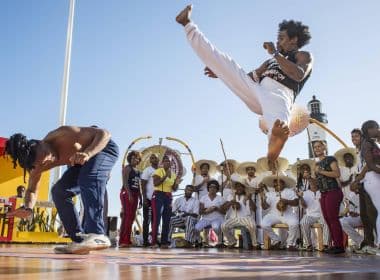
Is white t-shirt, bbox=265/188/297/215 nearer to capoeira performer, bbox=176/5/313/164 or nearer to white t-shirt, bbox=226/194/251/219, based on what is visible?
white t-shirt, bbox=226/194/251/219

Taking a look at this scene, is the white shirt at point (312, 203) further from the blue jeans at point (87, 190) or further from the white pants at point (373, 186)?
the blue jeans at point (87, 190)

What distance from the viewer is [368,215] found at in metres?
5.92

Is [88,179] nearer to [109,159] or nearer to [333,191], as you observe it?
[109,159]

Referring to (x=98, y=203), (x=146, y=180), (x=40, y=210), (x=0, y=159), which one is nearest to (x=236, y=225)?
(x=146, y=180)

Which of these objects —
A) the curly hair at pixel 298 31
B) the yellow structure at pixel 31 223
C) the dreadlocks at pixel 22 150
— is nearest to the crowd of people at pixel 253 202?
the yellow structure at pixel 31 223

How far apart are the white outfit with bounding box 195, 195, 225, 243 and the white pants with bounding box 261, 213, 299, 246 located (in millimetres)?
1004

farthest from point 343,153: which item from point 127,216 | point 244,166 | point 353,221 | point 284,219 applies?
point 127,216

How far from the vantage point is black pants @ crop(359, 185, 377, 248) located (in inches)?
230

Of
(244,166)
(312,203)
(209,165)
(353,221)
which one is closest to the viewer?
(353,221)

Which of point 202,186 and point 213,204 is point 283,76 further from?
point 202,186

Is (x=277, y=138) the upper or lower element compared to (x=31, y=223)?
upper

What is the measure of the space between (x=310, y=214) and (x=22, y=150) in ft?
19.2

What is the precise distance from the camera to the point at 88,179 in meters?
3.68

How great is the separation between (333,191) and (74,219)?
4165 mm
